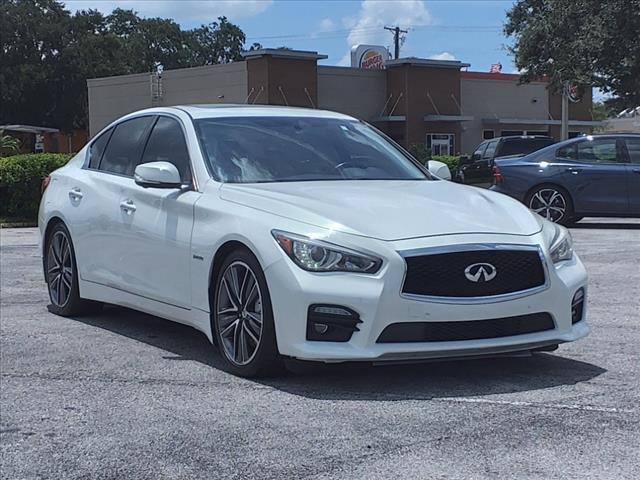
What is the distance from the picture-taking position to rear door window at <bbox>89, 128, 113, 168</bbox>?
766cm

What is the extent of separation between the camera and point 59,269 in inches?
307

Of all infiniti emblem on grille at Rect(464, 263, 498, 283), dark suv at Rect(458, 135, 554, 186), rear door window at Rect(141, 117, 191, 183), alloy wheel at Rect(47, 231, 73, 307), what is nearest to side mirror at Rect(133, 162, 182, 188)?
rear door window at Rect(141, 117, 191, 183)

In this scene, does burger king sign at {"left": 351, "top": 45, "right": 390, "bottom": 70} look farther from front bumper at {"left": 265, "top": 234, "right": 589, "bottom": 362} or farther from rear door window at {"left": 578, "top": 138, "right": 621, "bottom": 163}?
front bumper at {"left": 265, "top": 234, "right": 589, "bottom": 362}

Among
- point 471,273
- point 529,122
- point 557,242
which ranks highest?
point 529,122

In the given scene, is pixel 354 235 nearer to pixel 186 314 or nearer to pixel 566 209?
pixel 186 314

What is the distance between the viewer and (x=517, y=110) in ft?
162

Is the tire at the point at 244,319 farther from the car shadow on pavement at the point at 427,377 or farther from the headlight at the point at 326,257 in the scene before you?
the headlight at the point at 326,257

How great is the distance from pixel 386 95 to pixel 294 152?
39.5 meters

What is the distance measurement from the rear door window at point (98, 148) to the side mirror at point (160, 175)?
60.8 inches

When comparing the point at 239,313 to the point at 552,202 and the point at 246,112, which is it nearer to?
the point at 246,112

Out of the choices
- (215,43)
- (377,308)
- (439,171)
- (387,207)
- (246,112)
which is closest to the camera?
(377,308)

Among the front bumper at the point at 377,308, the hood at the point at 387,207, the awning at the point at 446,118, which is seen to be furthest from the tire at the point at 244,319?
the awning at the point at 446,118

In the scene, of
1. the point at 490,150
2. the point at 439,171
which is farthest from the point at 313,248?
the point at 490,150

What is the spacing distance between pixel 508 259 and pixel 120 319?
3680 millimetres
